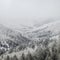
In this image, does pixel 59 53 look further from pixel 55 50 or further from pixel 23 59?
pixel 23 59

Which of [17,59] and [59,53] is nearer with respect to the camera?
[59,53]

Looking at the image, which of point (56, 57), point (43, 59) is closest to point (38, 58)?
point (43, 59)

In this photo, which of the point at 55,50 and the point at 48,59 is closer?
the point at 48,59

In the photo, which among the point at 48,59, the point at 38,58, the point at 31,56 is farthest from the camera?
the point at 31,56

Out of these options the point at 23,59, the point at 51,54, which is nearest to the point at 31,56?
the point at 23,59

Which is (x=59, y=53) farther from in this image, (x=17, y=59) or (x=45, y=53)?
(x=17, y=59)

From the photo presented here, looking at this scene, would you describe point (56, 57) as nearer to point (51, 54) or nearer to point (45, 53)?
point (51, 54)

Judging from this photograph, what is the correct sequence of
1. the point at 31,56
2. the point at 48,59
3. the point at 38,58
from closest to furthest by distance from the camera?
the point at 48,59, the point at 38,58, the point at 31,56
